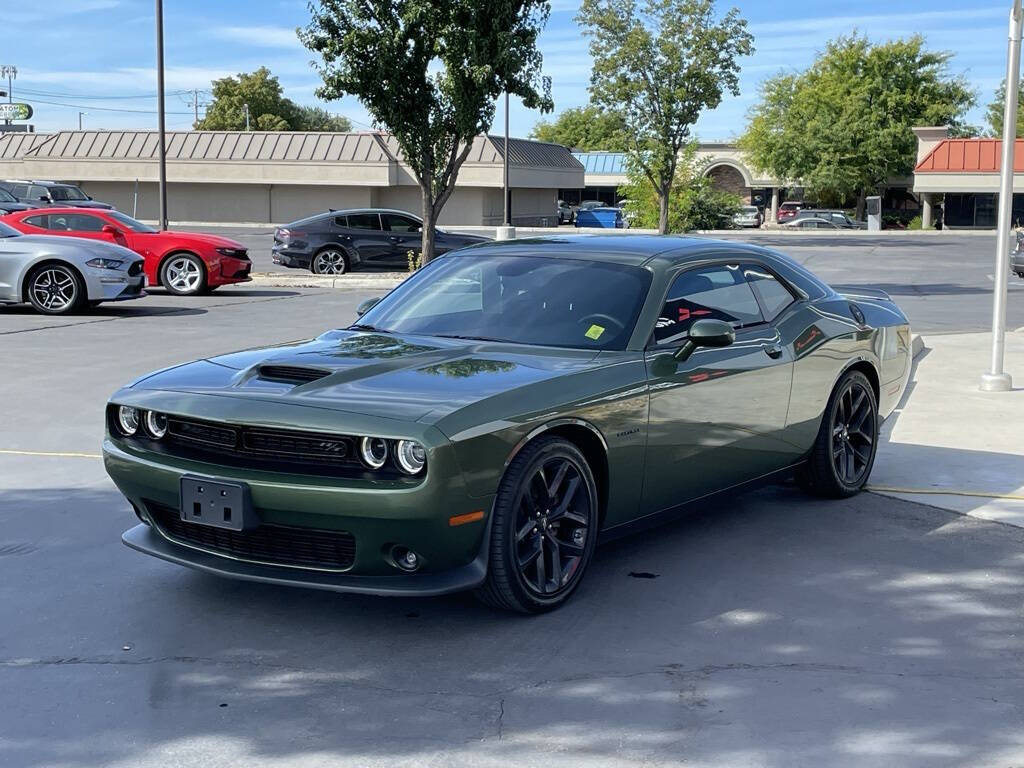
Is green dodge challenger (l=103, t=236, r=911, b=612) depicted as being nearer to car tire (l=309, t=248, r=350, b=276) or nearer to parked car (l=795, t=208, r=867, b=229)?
car tire (l=309, t=248, r=350, b=276)

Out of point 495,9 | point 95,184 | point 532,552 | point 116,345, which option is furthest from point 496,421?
point 95,184

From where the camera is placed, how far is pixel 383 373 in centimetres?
521

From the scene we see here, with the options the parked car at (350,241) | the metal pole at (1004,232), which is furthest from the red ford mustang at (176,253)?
the metal pole at (1004,232)

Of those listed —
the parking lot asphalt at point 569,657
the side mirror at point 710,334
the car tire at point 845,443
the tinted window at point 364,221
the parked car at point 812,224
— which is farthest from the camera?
the parked car at point 812,224

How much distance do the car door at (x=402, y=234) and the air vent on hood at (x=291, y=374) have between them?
23.5 m

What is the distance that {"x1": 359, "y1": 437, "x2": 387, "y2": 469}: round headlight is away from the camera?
15.4 feet

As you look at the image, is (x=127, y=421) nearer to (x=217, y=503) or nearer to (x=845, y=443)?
(x=217, y=503)

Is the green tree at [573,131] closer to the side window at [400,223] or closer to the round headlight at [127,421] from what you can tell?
the side window at [400,223]

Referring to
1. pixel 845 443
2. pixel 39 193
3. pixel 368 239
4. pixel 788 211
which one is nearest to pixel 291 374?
pixel 845 443

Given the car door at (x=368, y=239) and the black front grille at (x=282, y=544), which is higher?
the car door at (x=368, y=239)

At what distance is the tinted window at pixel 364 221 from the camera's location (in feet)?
93.3

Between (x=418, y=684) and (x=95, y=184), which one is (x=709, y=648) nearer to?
(x=418, y=684)

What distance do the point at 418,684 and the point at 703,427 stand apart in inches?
83.5

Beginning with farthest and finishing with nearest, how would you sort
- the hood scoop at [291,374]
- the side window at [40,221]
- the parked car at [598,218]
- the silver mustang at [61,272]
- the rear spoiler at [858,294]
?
1. the parked car at [598,218]
2. the side window at [40,221]
3. the silver mustang at [61,272]
4. the rear spoiler at [858,294]
5. the hood scoop at [291,374]
